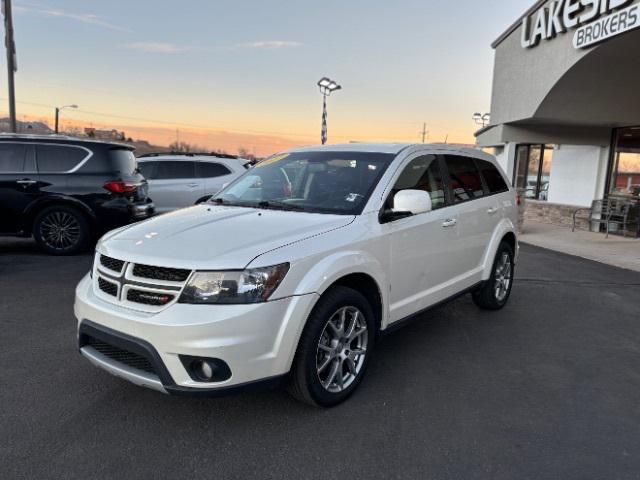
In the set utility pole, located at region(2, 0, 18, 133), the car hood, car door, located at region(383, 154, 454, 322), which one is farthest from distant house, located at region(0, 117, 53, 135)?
car door, located at region(383, 154, 454, 322)

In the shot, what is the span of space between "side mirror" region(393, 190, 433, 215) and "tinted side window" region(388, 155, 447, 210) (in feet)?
0.89

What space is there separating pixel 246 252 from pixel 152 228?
92 centimetres

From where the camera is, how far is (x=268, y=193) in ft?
13.9

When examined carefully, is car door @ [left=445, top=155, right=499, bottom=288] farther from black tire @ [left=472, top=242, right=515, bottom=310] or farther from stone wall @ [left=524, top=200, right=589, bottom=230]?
stone wall @ [left=524, top=200, right=589, bottom=230]

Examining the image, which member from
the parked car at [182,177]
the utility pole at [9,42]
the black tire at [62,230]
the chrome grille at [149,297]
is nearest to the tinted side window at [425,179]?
the chrome grille at [149,297]

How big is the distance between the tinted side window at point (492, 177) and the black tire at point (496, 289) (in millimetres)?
629

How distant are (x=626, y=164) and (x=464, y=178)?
40.1 ft

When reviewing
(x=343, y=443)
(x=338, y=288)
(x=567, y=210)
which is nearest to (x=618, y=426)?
(x=343, y=443)

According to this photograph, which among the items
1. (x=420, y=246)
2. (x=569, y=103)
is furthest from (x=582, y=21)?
(x=420, y=246)

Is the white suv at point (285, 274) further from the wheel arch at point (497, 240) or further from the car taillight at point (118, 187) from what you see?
the car taillight at point (118, 187)

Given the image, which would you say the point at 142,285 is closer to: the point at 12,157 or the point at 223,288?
the point at 223,288

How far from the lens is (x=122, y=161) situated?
327 inches

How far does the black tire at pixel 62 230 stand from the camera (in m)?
7.96

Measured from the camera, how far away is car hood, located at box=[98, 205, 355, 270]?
283cm
